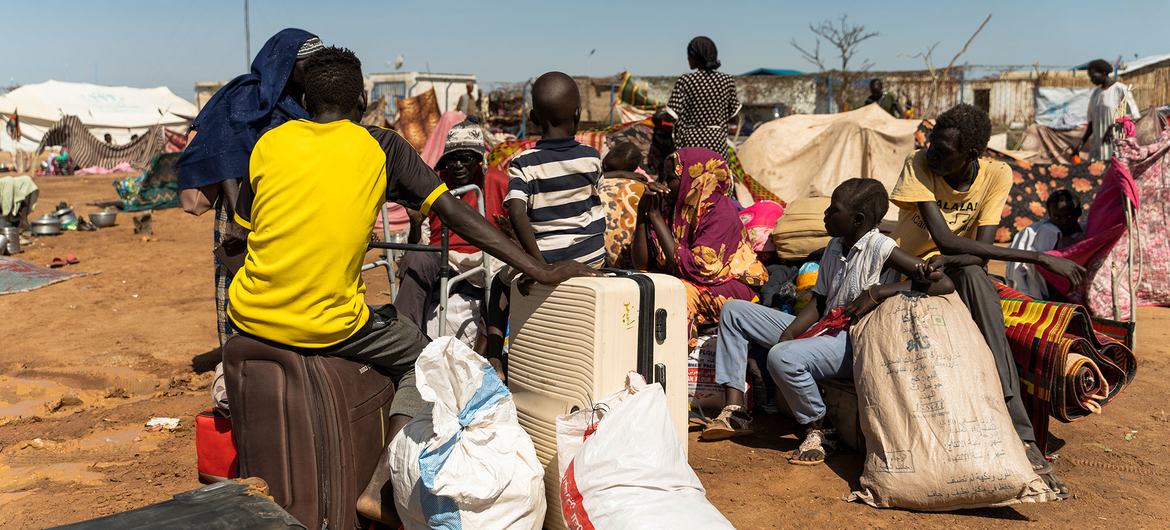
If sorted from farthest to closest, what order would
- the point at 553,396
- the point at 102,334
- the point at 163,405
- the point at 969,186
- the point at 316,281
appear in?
the point at 102,334 < the point at 163,405 < the point at 969,186 < the point at 553,396 < the point at 316,281

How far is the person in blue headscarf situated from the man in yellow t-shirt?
2.75 metres

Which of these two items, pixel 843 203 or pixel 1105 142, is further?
pixel 1105 142

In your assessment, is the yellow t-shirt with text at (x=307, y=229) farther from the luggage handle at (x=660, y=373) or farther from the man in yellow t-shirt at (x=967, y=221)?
the man in yellow t-shirt at (x=967, y=221)

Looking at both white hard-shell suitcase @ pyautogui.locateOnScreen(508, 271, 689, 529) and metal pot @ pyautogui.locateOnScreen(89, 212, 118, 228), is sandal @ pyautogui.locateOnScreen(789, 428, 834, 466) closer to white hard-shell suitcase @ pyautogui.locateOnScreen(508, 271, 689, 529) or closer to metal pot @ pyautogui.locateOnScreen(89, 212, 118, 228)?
white hard-shell suitcase @ pyautogui.locateOnScreen(508, 271, 689, 529)

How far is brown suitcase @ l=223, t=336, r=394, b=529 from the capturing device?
285cm

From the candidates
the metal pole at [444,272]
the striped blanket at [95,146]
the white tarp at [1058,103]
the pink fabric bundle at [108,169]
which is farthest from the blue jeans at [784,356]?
the pink fabric bundle at [108,169]

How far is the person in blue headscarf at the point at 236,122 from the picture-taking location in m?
Answer: 3.72

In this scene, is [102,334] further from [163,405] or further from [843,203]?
[843,203]

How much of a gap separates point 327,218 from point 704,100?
523cm

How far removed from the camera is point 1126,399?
4.87 metres

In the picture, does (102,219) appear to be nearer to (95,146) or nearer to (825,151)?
(825,151)

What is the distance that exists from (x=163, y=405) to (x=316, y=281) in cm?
293

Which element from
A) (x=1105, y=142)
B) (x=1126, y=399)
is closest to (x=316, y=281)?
(x=1126, y=399)

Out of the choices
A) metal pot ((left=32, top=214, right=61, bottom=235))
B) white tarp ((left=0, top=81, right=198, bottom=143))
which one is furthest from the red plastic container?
white tarp ((left=0, top=81, right=198, bottom=143))
